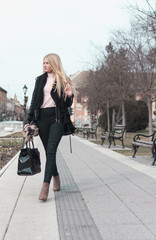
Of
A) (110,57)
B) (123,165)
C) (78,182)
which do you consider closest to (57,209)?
(78,182)

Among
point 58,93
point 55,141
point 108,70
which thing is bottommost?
point 55,141

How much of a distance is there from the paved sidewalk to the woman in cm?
54

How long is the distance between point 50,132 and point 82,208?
3.55ft

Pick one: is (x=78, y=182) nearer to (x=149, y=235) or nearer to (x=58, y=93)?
(x=58, y=93)

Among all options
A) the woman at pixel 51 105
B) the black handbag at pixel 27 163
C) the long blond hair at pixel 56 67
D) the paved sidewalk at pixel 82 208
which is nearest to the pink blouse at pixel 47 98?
the woman at pixel 51 105

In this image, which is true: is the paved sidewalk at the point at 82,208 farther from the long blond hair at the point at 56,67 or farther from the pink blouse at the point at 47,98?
the long blond hair at the point at 56,67

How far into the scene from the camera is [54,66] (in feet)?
15.8

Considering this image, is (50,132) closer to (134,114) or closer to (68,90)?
(68,90)

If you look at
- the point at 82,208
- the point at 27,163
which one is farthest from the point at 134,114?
the point at 82,208

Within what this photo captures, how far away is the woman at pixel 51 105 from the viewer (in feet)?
15.6

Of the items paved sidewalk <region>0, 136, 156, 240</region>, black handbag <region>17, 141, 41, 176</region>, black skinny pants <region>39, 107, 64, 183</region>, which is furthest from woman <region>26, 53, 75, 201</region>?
paved sidewalk <region>0, 136, 156, 240</region>

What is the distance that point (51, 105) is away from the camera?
189 inches

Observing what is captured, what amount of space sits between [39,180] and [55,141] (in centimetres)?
191

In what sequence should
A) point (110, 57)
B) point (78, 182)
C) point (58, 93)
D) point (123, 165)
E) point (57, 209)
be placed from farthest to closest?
1. point (110, 57)
2. point (123, 165)
3. point (78, 182)
4. point (58, 93)
5. point (57, 209)
